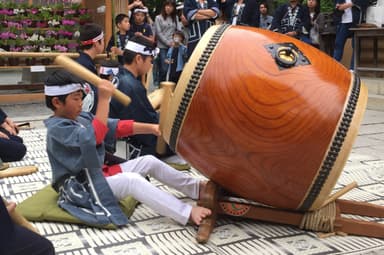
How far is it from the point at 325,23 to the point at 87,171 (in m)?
6.00

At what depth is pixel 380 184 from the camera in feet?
11.2

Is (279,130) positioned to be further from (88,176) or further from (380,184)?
(380,184)

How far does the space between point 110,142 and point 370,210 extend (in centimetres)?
147

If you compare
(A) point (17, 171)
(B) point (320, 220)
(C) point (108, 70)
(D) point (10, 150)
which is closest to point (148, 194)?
(B) point (320, 220)

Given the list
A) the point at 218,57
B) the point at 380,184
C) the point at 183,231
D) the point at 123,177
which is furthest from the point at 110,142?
the point at 380,184

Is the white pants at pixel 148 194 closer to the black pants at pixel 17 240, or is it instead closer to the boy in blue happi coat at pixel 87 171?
the boy in blue happi coat at pixel 87 171

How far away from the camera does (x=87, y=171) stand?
8.54 ft

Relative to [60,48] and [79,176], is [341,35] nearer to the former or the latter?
[60,48]

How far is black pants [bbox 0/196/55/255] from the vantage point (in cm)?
163

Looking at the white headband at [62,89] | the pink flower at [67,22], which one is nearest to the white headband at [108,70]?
the white headband at [62,89]

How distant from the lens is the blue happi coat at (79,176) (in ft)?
8.28

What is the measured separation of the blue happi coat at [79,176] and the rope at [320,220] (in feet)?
2.95

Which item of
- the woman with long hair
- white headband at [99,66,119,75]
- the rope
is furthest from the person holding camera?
the rope

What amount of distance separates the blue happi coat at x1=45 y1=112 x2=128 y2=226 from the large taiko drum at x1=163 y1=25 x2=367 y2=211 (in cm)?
44
